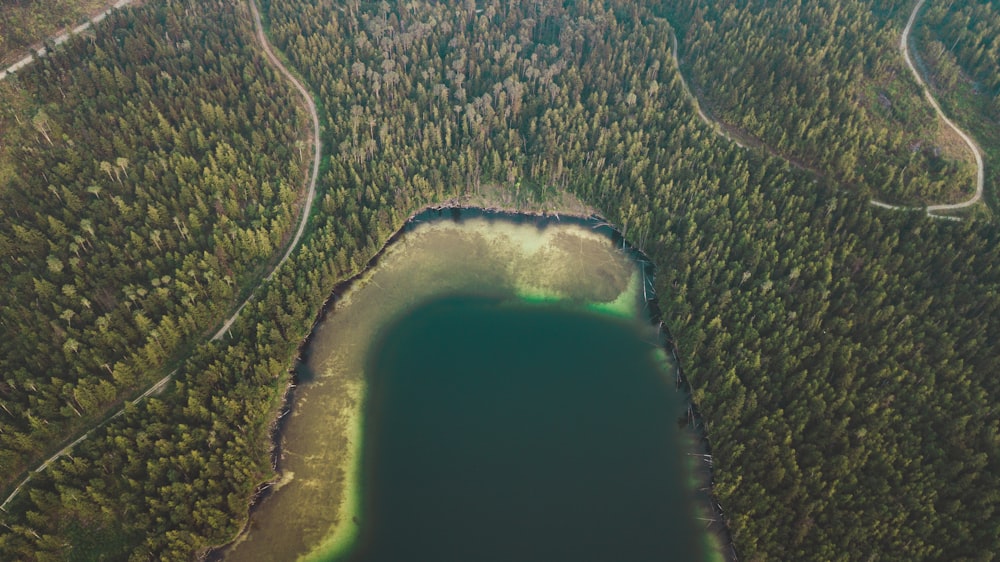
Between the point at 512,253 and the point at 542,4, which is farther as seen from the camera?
the point at 542,4

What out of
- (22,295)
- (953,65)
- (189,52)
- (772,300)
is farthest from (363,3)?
(953,65)

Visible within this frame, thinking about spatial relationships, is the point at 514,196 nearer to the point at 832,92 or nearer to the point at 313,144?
the point at 313,144

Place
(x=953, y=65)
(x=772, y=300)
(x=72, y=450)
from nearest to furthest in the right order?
(x=72, y=450) → (x=772, y=300) → (x=953, y=65)

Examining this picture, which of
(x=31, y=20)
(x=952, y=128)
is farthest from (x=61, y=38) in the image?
(x=952, y=128)

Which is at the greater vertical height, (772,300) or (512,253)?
(772,300)

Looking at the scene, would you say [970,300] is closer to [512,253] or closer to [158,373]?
[512,253]
